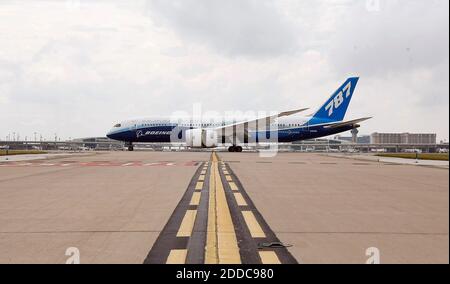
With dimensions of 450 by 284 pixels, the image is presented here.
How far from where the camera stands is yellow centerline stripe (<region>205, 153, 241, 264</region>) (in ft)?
15.4

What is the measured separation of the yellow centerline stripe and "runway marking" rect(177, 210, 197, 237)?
0.27 m

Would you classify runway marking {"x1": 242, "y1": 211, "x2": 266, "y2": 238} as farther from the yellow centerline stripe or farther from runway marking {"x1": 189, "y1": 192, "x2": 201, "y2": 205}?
runway marking {"x1": 189, "y1": 192, "x2": 201, "y2": 205}

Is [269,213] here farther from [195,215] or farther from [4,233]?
[4,233]

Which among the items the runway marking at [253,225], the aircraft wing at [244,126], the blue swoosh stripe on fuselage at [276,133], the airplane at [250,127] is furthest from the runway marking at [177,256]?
the blue swoosh stripe on fuselage at [276,133]

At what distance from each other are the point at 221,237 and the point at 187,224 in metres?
1.08

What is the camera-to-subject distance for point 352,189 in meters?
11.4

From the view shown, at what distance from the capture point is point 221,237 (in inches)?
225

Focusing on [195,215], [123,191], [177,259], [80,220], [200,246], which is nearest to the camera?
[177,259]

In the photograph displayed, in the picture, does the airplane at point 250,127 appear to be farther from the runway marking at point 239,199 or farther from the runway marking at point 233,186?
the runway marking at point 239,199

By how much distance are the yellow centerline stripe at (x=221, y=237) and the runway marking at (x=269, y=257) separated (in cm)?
26

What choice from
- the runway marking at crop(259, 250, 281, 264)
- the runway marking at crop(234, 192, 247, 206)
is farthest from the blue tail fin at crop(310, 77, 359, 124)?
the runway marking at crop(259, 250, 281, 264)

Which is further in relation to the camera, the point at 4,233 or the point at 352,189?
the point at 352,189

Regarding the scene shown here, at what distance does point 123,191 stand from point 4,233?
4.98 metres

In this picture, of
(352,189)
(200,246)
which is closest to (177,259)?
(200,246)
